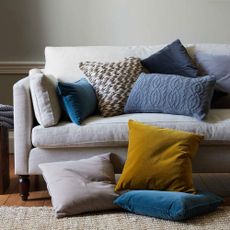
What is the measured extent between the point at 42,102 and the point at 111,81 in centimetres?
49

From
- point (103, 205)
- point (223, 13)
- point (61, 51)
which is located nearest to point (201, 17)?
point (223, 13)

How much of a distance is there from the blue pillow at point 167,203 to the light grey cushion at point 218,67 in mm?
981

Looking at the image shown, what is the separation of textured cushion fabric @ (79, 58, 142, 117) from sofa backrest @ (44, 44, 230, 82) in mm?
138

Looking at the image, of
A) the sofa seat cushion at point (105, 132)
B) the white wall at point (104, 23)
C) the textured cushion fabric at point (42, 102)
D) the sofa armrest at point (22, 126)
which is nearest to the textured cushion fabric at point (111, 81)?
the sofa seat cushion at point (105, 132)

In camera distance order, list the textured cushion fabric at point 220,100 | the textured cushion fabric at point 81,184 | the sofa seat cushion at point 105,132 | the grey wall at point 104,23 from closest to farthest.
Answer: the textured cushion fabric at point 81,184
the sofa seat cushion at point 105,132
the textured cushion fabric at point 220,100
the grey wall at point 104,23

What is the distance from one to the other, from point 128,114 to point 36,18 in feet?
4.70

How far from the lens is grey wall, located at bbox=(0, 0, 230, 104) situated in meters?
3.47

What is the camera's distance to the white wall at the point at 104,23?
11.4 feet

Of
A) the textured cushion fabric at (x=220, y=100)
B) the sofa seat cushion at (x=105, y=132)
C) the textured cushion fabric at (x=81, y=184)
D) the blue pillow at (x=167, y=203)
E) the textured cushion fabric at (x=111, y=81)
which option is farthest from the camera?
the textured cushion fabric at (x=220, y=100)

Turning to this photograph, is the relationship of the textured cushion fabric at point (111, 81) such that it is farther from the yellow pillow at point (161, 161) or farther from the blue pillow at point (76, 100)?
the yellow pillow at point (161, 161)

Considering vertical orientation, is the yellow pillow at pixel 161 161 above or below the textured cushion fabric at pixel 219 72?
below

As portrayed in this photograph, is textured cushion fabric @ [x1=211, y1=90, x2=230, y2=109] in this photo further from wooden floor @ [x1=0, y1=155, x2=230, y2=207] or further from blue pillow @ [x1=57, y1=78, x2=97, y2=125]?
blue pillow @ [x1=57, y1=78, x2=97, y2=125]

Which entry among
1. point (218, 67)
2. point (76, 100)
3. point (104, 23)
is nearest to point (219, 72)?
point (218, 67)

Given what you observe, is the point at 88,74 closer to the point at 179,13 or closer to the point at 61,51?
the point at 61,51
